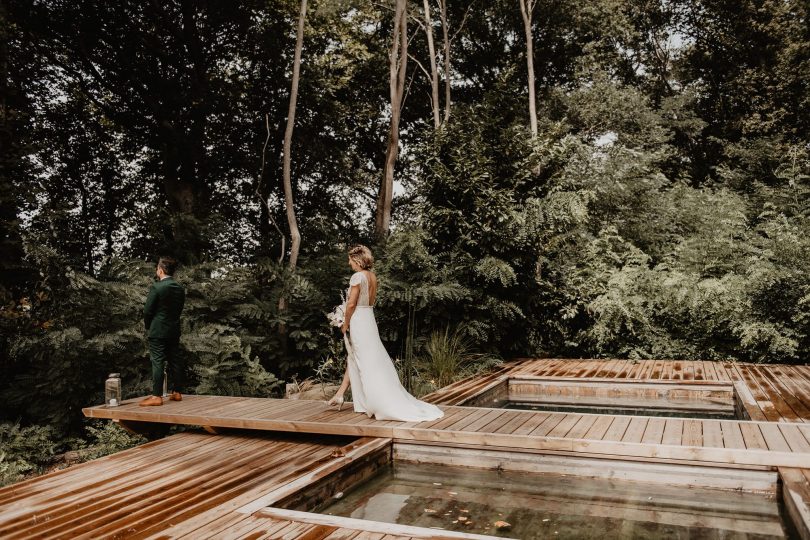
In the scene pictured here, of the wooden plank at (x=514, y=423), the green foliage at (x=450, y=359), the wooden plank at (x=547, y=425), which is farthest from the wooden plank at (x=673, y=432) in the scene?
the green foliage at (x=450, y=359)

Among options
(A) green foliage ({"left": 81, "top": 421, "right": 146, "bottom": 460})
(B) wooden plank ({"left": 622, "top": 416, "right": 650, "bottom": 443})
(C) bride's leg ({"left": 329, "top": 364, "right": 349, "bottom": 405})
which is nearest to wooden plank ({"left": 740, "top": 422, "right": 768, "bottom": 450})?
(B) wooden plank ({"left": 622, "top": 416, "right": 650, "bottom": 443})

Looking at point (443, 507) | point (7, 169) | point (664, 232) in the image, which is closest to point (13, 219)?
point (7, 169)

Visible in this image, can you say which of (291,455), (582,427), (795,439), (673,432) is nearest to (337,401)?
(291,455)

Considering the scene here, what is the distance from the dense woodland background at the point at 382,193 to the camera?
8273mm

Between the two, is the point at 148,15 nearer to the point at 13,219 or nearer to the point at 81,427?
the point at 13,219

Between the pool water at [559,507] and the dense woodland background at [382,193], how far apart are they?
2634 mm

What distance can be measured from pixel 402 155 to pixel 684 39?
37.6 ft

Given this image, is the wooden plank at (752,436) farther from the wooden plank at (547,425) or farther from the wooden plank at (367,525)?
the wooden plank at (367,525)

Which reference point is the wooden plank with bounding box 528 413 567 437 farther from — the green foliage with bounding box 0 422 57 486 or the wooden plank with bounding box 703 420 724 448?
the green foliage with bounding box 0 422 57 486

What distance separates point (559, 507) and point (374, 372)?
2040mm

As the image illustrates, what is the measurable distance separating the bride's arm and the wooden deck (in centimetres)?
92

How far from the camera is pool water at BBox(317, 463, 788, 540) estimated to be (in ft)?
11.4

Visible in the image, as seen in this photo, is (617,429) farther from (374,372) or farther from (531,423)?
(374,372)

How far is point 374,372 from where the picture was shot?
522 cm
